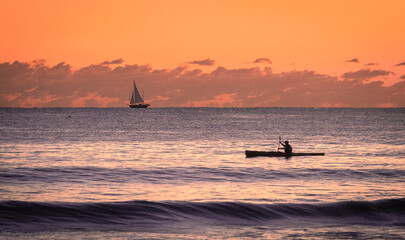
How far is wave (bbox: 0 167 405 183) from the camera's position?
123 ft

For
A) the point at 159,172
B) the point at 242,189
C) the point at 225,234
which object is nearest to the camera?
the point at 225,234

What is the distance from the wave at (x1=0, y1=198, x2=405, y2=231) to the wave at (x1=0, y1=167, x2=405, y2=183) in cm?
1097

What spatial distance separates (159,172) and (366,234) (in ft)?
77.3

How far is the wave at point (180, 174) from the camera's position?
37625 mm

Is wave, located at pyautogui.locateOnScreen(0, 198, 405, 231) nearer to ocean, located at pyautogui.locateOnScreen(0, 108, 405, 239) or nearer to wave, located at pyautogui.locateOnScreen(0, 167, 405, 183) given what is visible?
ocean, located at pyautogui.locateOnScreen(0, 108, 405, 239)

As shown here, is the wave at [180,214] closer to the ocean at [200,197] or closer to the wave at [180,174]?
the ocean at [200,197]

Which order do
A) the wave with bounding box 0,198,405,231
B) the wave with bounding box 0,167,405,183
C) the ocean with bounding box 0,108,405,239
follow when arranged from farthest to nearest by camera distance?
the wave with bounding box 0,167,405,183 < the wave with bounding box 0,198,405,231 < the ocean with bounding box 0,108,405,239

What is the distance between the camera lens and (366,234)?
2083cm

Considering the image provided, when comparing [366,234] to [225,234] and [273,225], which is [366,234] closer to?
[273,225]

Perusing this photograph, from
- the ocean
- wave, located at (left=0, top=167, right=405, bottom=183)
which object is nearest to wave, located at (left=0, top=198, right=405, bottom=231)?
the ocean

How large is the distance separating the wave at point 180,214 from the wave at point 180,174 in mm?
10972

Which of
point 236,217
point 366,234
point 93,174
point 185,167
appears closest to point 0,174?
point 93,174

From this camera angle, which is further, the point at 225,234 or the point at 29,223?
the point at 29,223

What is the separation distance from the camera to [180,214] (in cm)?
2477
